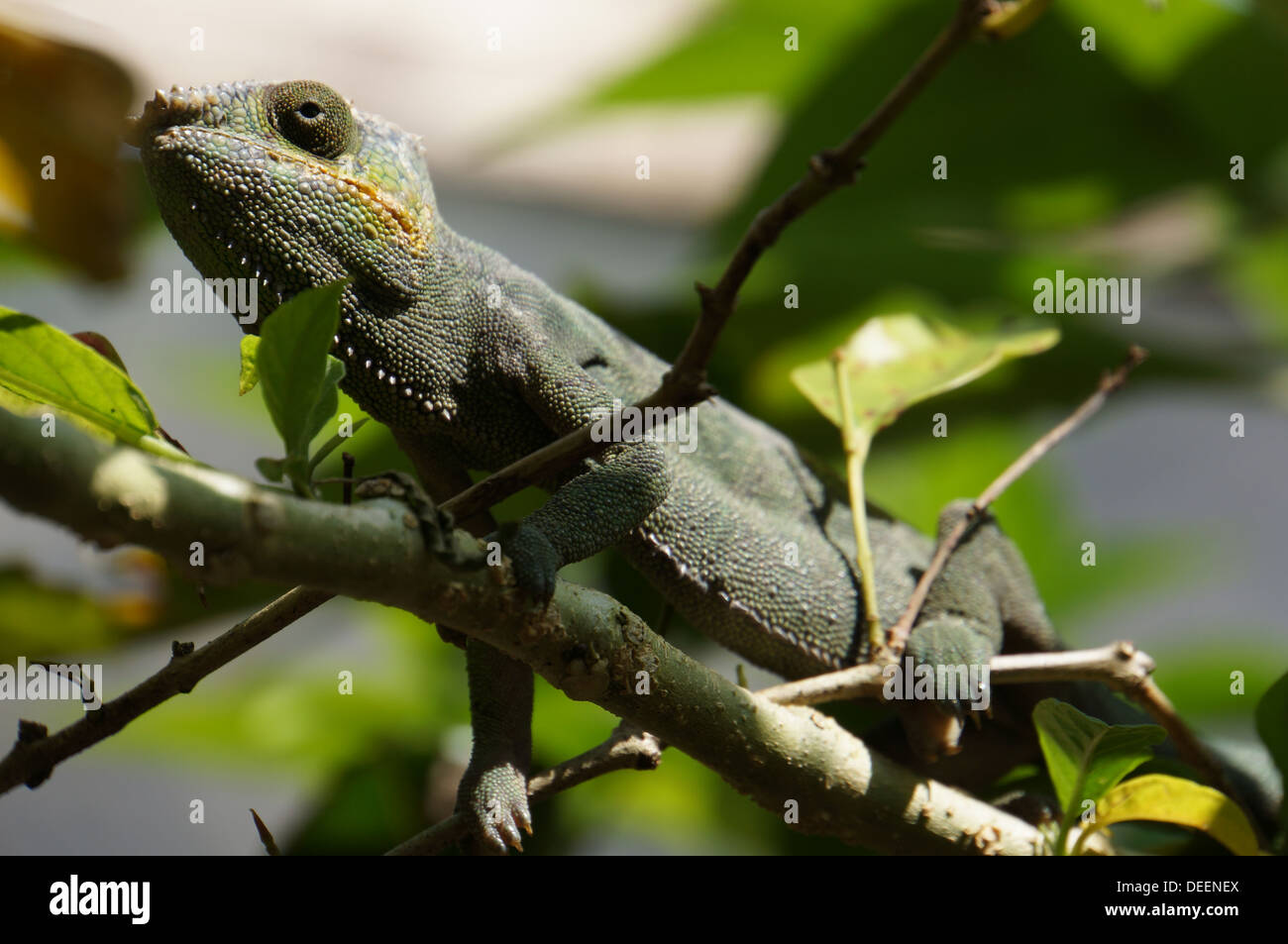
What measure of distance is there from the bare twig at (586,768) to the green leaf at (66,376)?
53cm

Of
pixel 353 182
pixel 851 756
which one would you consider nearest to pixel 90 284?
pixel 353 182

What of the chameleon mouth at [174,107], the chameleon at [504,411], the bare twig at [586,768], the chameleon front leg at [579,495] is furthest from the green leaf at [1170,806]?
the chameleon mouth at [174,107]

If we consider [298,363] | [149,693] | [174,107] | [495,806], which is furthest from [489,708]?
[174,107]

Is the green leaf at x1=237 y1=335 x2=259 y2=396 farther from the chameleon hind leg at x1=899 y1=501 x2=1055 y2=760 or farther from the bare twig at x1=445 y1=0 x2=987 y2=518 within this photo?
the chameleon hind leg at x1=899 y1=501 x2=1055 y2=760

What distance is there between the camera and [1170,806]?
4.17 ft

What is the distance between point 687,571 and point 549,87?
517 centimetres

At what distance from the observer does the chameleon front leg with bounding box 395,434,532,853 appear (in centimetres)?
139

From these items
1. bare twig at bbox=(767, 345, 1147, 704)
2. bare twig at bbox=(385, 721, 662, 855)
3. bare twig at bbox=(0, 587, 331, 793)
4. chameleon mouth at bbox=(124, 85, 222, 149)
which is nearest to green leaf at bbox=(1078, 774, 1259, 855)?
bare twig at bbox=(767, 345, 1147, 704)

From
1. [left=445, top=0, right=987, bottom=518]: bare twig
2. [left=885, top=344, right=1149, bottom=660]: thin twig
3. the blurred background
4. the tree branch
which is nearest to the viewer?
the tree branch

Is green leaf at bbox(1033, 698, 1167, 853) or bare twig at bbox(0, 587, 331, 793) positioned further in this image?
green leaf at bbox(1033, 698, 1167, 853)

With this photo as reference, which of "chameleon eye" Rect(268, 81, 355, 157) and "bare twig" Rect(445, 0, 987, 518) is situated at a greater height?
"chameleon eye" Rect(268, 81, 355, 157)

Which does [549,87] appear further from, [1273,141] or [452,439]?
[452,439]

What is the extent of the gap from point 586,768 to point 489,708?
10.4 inches

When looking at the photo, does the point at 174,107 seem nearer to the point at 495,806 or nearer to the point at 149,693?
the point at 149,693
